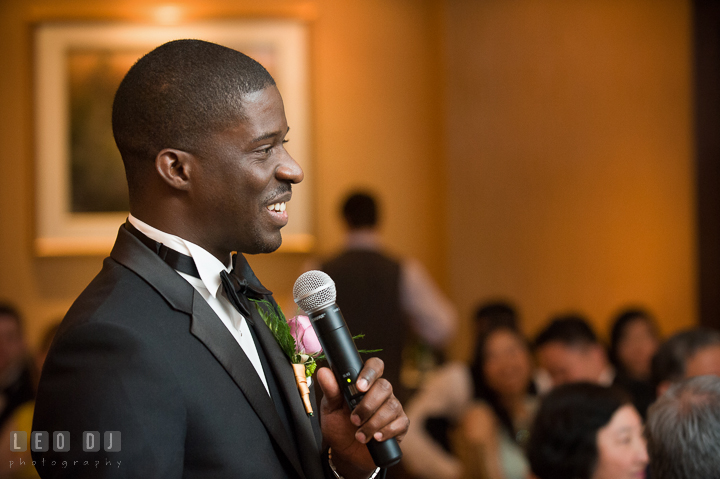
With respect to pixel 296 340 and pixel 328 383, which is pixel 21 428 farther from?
pixel 328 383

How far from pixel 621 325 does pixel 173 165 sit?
120 inches

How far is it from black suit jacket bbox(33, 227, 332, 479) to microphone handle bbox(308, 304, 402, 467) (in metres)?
0.10

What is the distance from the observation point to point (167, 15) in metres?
4.20

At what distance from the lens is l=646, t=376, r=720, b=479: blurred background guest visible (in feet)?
4.44

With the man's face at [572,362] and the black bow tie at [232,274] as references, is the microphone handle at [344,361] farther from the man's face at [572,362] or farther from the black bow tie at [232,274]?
the man's face at [572,362]

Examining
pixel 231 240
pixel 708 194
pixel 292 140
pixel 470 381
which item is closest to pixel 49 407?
pixel 231 240

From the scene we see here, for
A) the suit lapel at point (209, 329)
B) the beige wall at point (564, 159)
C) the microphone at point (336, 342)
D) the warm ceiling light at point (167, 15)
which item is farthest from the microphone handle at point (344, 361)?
the warm ceiling light at point (167, 15)

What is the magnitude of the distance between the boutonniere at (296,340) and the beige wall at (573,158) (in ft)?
9.69

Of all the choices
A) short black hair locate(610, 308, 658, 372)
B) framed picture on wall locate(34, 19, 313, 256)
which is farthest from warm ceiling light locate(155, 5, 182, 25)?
short black hair locate(610, 308, 658, 372)

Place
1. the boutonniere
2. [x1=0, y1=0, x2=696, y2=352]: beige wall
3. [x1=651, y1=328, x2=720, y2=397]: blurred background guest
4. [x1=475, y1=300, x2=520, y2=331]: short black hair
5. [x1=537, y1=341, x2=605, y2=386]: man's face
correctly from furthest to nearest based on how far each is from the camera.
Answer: [x1=0, y1=0, x2=696, y2=352]: beige wall
[x1=475, y1=300, x2=520, y2=331]: short black hair
[x1=537, y1=341, x2=605, y2=386]: man's face
[x1=651, y1=328, x2=720, y2=397]: blurred background guest
the boutonniere

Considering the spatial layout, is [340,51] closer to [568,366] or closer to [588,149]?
[588,149]

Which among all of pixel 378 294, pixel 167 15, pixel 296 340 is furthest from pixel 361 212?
pixel 296 340

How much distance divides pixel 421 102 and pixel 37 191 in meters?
2.38

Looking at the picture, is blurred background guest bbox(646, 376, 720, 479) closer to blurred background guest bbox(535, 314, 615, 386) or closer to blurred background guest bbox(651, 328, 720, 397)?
blurred background guest bbox(651, 328, 720, 397)
